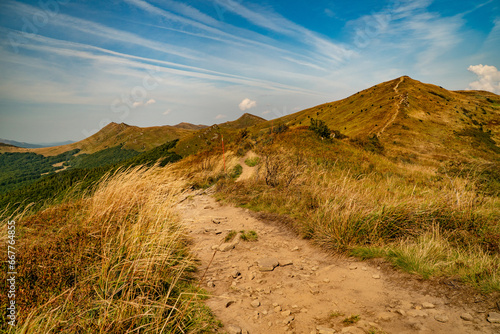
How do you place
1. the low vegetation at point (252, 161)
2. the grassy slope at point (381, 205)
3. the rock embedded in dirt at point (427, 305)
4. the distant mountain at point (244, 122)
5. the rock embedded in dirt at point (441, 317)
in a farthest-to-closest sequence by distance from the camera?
the distant mountain at point (244, 122) < the low vegetation at point (252, 161) < the grassy slope at point (381, 205) < the rock embedded in dirt at point (427, 305) < the rock embedded in dirt at point (441, 317)

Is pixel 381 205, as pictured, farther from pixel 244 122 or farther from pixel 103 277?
pixel 244 122

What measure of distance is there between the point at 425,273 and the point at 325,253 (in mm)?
1652

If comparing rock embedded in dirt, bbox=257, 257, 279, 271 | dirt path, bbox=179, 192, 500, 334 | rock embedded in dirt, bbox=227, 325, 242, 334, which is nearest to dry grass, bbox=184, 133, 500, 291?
dirt path, bbox=179, 192, 500, 334

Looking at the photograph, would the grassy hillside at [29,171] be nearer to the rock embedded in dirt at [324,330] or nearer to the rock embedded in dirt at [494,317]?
the rock embedded in dirt at [324,330]

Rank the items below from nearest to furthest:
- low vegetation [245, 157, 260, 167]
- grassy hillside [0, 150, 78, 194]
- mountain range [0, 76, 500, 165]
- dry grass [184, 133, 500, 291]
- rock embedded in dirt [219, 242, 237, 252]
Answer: dry grass [184, 133, 500, 291]
rock embedded in dirt [219, 242, 237, 252]
low vegetation [245, 157, 260, 167]
mountain range [0, 76, 500, 165]
grassy hillside [0, 150, 78, 194]

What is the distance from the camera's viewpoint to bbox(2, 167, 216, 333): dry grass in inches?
82.4

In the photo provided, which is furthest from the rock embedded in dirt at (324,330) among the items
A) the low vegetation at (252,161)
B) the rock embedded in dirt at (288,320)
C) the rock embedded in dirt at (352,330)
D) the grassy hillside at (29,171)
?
the grassy hillside at (29,171)

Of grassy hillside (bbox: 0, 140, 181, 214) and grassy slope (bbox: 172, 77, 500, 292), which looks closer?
grassy slope (bbox: 172, 77, 500, 292)

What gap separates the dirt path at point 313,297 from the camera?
2518 mm

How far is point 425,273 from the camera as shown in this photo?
10.7 feet

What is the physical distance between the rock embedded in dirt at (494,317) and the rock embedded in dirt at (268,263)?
2824 mm

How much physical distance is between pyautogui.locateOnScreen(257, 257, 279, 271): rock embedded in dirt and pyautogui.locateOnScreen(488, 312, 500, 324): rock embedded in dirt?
9.27 ft

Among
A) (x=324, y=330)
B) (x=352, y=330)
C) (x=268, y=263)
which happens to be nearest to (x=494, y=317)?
(x=352, y=330)

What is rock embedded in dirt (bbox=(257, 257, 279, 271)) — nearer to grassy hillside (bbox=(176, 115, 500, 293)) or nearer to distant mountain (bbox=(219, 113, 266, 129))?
grassy hillside (bbox=(176, 115, 500, 293))
